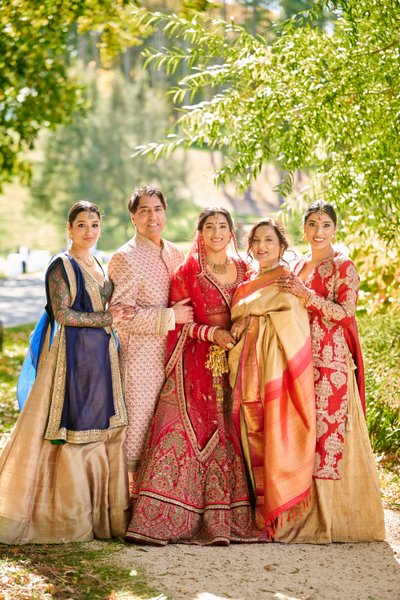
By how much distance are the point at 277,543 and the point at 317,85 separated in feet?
9.17

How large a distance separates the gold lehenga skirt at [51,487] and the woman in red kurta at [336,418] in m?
0.97

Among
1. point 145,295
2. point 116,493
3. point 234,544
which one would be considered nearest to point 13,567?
point 116,493

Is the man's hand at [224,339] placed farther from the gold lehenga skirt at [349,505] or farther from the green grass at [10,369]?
the green grass at [10,369]

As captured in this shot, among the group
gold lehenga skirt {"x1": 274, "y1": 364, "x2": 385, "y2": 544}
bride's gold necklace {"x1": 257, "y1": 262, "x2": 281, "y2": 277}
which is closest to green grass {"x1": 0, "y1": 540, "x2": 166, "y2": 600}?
gold lehenga skirt {"x1": 274, "y1": 364, "x2": 385, "y2": 544}

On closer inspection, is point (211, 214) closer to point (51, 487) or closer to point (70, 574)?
point (51, 487)

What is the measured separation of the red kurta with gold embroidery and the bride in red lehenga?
0.46 m

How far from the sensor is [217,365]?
183 inches

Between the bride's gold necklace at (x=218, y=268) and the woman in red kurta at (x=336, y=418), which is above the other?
the bride's gold necklace at (x=218, y=268)

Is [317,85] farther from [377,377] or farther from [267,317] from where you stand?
[377,377]

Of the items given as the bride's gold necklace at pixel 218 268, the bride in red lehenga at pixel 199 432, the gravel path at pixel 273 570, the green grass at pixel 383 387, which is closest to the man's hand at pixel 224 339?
the bride in red lehenga at pixel 199 432

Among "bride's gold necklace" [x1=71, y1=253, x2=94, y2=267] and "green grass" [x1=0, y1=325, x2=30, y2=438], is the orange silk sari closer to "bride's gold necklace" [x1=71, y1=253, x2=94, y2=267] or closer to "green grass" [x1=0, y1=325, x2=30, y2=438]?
"bride's gold necklace" [x1=71, y1=253, x2=94, y2=267]

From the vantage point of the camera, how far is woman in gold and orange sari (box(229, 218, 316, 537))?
4.47m

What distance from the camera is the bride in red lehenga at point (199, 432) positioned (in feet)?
14.8

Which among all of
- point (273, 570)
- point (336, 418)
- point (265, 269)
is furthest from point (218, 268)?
point (273, 570)
